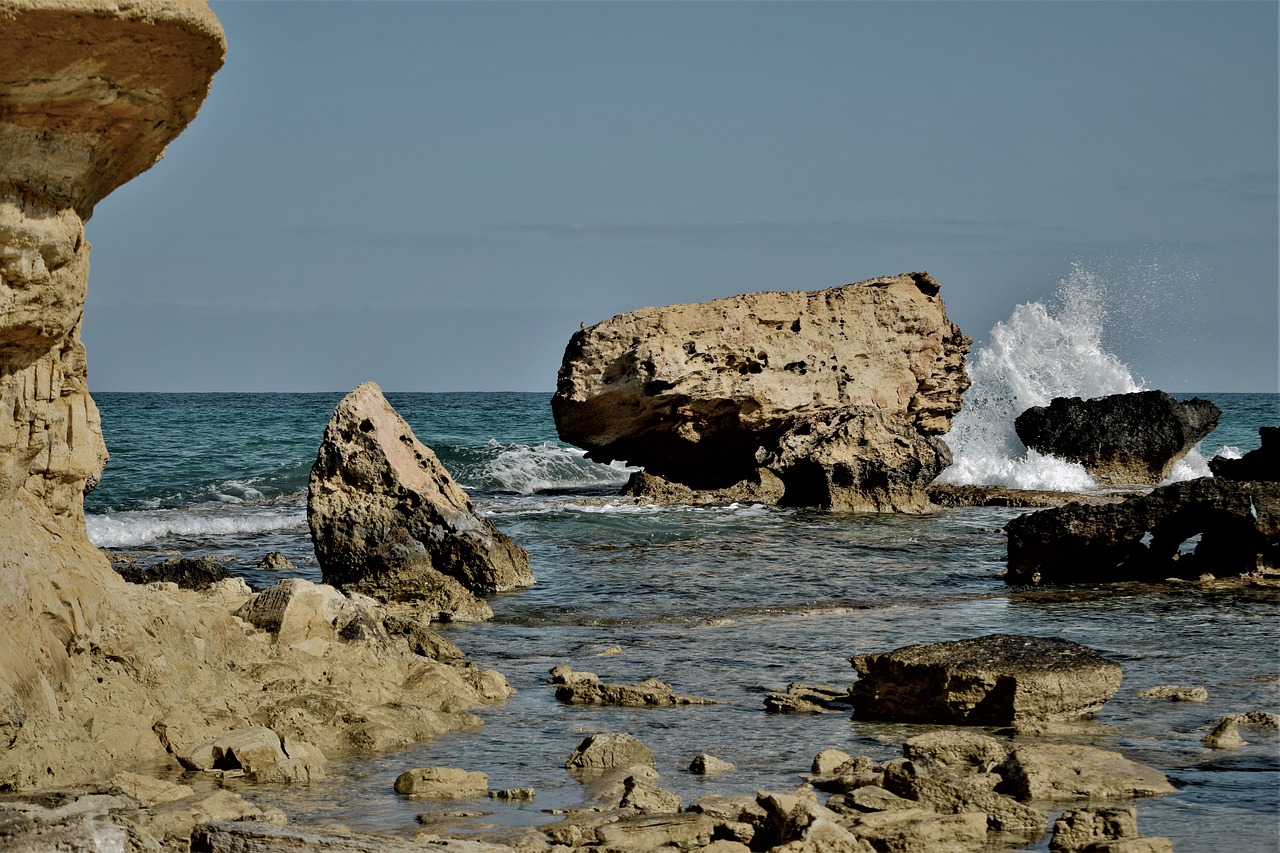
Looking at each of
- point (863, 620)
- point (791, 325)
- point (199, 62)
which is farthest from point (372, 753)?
point (791, 325)

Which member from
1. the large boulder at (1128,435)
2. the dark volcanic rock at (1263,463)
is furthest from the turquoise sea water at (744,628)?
the large boulder at (1128,435)

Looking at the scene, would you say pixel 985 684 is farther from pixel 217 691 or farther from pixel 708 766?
pixel 217 691

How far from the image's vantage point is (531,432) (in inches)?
1780

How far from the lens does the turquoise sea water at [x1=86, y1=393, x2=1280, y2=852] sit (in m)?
5.43

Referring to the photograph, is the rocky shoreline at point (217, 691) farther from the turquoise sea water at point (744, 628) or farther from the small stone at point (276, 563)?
the small stone at point (276, 563)

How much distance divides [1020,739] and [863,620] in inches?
152

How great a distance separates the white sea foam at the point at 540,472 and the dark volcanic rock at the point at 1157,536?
12966 mm

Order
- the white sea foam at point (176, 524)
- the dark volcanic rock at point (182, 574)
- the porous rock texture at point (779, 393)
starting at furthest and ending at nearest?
the porous rock texture at point (779, 393)
the white sea foam at point (176, 524)
the dark volcanic rock at point (182, 574)

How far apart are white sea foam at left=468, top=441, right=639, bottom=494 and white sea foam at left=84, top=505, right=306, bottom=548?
6.84 meters

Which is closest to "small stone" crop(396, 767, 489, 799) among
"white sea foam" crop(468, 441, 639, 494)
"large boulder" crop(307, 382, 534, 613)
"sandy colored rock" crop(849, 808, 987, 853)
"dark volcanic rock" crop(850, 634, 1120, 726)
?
"sandy colored rock" crop(849, 808, 987, 853)

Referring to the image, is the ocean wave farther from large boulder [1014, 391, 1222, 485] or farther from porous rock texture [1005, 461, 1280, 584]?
porous rock texture [1005, 461, 1280, 584]

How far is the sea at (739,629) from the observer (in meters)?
5.32

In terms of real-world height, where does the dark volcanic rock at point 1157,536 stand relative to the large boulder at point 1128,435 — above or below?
below

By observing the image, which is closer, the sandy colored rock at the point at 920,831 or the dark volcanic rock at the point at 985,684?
the sandy colored rock at the point at 920,831
